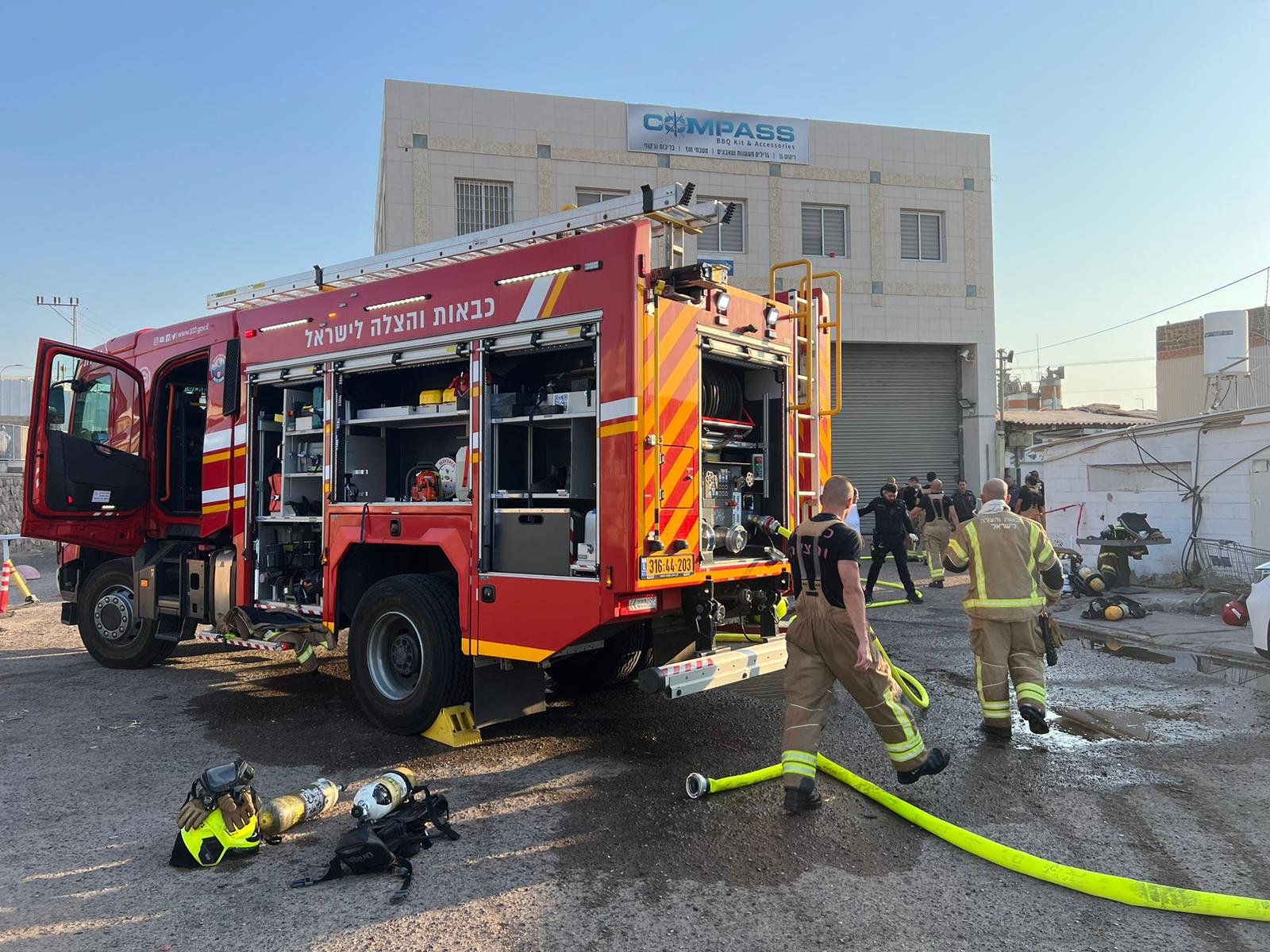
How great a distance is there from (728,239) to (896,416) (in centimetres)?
585

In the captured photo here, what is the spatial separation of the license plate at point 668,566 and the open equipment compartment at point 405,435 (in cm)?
143

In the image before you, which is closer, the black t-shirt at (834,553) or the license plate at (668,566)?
the black t-shirt at (834,553)

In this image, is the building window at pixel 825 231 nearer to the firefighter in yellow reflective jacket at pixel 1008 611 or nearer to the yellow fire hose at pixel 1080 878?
the firefighter in yellow reflective jacket at pixel 1008 611

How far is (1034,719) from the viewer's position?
5.44 metres

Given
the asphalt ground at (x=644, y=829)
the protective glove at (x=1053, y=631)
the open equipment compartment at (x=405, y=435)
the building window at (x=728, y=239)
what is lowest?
the asphalt ground at (x=644, y=829)

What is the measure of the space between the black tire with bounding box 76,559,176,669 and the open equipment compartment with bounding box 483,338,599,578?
14.7 feet

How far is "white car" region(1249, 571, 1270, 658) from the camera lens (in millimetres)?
6945

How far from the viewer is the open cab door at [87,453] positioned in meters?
7.50

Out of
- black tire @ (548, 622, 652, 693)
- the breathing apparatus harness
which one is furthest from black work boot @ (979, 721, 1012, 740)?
the breathing apparatus harness

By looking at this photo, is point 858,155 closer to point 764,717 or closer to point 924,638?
point 924,638

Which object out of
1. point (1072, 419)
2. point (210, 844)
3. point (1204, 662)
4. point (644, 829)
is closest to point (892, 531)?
point (1204, 662)

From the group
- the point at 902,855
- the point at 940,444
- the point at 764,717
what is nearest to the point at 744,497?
the point at 764,717

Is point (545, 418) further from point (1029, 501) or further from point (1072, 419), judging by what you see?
point (1072, 419)

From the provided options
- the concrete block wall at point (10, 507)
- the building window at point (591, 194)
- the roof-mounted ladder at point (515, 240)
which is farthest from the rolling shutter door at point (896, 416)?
the concrete block wall at point (10, 507)
